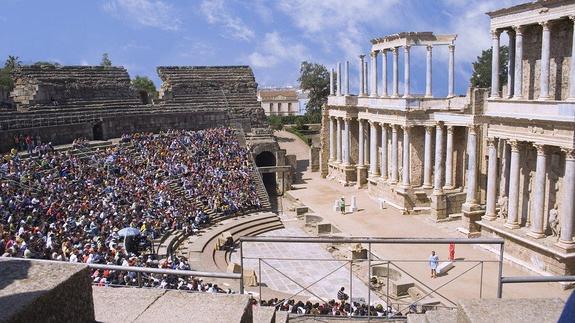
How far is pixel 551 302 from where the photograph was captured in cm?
465

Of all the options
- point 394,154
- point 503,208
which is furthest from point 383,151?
point 503,208

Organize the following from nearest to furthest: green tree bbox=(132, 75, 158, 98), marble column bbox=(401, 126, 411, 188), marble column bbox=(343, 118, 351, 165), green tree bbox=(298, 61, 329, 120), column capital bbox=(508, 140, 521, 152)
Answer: column capital bbox=(508, 140, 521, 152) < marble column bbox=(401, 126, 411, 188) < marble column bbox=(343, 118, 351, 165) < green tree bbox=(298, 61, 329, 120) < green tree bbox=(132, 75, 158, 98)

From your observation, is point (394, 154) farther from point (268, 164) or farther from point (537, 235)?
point (537, 235)

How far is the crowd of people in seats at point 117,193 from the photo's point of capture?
16.8m

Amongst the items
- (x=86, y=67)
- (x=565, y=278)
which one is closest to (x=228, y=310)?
(x=565, y=278)

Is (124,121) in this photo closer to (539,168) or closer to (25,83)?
(25,83)

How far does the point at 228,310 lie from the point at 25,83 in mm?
35136

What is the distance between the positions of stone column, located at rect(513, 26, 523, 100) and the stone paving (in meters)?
9.81

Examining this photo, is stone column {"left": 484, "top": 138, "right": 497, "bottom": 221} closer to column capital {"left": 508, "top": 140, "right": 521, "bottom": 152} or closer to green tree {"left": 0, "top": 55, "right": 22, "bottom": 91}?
column capital {"left": 508, "top": 140, "right": 521, "bottom": 152}

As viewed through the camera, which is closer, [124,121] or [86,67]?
[124,121]

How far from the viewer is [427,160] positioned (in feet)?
97.4

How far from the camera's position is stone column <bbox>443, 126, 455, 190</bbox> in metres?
27.5

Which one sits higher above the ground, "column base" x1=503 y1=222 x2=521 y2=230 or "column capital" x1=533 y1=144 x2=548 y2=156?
"column capital" x1=533 y1=144 x2=548 y2=156

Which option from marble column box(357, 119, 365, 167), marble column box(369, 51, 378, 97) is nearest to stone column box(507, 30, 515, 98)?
marble column box(369, 51, 378, 97)
